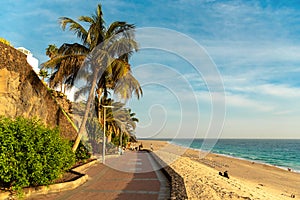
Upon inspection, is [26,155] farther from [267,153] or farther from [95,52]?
[267,153]

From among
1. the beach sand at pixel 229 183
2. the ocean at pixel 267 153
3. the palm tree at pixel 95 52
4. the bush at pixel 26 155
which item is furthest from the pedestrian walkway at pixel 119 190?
the ocean at pixel 267 153

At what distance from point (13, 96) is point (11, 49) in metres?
1.98

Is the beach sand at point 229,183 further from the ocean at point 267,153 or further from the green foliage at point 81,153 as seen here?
the ocean at point 267,153

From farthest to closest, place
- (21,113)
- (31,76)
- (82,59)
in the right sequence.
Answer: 1. (82,59)
2. (31,76)
3. (21,113)

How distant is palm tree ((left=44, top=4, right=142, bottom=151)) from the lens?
1599 centimetres

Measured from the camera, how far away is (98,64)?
53.6 feet

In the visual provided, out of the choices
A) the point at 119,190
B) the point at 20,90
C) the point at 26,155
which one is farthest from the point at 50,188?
the point at 20,90

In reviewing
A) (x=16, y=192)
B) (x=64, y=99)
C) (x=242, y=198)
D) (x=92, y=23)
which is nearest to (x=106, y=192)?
(x=16, y=192)

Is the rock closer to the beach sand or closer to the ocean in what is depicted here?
the beach sand

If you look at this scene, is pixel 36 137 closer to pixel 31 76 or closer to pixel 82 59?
pixel 31 76

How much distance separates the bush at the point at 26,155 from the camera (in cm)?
762

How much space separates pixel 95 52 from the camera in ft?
53.4

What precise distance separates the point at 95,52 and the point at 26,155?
9.40 metres

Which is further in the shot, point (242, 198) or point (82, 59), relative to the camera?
point (82, 59)
